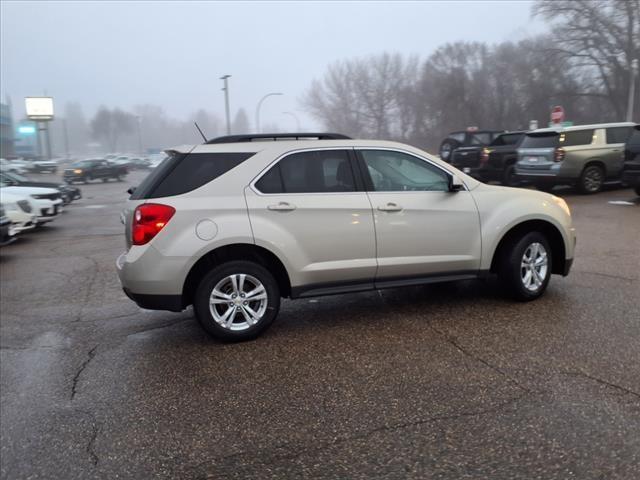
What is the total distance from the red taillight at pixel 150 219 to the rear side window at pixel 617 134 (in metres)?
13.4

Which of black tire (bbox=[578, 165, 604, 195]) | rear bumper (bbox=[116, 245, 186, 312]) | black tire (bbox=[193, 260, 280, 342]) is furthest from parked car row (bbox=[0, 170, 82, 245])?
black tire (bbox=[578, 165, 604, 195])

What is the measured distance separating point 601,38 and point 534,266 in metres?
49.4

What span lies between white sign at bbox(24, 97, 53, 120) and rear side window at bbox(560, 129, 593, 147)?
73552mm

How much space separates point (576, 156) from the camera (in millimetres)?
13930

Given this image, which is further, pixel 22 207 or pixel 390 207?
pixel 22 207

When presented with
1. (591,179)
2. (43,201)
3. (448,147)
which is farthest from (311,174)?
(448,147)

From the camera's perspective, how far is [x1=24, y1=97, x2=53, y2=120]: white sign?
71562 millimetres

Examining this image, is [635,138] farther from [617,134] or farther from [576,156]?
[617,134]

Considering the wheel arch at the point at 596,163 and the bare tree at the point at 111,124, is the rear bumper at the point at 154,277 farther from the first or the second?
the bare tree at the point at 111,124

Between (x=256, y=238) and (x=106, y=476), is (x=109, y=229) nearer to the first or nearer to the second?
(x=256, y=238)

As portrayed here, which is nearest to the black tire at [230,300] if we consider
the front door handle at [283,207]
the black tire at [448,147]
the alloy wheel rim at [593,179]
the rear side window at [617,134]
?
the front door handle at [283,207]

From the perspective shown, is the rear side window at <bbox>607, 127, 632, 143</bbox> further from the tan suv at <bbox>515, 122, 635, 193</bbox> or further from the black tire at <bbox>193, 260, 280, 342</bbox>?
the black tire at <bbox>193, 260, 280, 342</bbox>

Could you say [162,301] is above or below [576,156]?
below

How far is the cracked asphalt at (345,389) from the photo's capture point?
2.91m
